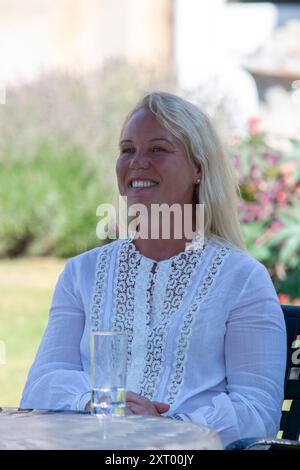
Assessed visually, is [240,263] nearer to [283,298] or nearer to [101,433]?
[101,433]

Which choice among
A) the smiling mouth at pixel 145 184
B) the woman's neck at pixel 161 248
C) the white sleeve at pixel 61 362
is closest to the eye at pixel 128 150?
the smiling mouth at pixel 145 184

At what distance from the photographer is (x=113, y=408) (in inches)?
84.6

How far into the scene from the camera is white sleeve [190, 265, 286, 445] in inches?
98.3

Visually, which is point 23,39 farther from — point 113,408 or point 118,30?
point 113,408

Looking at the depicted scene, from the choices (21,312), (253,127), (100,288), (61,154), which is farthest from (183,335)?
(61,154)

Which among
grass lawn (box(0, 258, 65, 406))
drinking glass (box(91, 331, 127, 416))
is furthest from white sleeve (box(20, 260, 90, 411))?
grass lawn (box(0, 258, 65, 406))

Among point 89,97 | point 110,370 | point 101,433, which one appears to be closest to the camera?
point 101,433

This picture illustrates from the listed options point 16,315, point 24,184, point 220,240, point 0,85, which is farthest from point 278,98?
point 220,240

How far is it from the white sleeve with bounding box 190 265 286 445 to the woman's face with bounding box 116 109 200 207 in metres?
0.37

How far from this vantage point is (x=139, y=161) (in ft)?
9.34

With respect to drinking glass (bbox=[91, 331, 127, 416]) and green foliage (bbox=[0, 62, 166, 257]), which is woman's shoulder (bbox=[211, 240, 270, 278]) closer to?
drinking glass (bbox=[91, 331, 127, 416])

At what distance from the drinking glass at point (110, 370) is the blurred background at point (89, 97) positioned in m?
4.41

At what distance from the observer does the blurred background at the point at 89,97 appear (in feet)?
26.2

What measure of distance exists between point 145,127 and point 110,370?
92 cm
